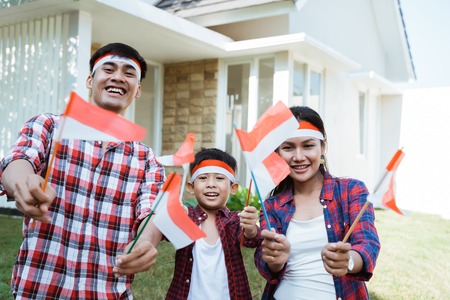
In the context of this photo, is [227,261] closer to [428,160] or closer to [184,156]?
[184,156]

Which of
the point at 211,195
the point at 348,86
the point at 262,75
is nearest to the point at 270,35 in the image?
the point at 262,75

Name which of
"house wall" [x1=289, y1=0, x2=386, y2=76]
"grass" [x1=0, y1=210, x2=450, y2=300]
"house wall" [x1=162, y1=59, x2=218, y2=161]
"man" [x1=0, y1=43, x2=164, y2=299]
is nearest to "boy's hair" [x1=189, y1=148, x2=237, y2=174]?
"man" [x1=0, y1=43, x2=164, y2=299]

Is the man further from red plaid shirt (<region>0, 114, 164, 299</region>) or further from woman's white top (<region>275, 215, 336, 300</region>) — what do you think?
woman's white top (<region>275, 215, 336, 300</region>)

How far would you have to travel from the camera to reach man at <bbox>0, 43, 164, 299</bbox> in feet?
5.37

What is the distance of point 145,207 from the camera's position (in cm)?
171

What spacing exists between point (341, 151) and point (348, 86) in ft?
5.35

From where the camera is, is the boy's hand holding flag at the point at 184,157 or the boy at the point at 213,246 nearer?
the boy's hand holding flag at the point at 184,157

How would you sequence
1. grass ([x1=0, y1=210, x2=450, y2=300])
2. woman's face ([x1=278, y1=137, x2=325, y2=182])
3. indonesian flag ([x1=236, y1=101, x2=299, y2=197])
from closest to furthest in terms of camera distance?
indonesian flag ([x1=236, y1=101, x2=299, y2=197]), woman's face ([x1=278, y1=137, x2=325, y2=182]), grass ([x1=0, y1=210, x2=450, y2=300])

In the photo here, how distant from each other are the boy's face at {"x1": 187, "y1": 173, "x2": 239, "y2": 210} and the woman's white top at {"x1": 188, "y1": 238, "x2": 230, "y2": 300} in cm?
21

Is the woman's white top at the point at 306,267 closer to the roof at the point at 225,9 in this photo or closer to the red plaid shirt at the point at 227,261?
the red plaid shirt at the point at 227,261

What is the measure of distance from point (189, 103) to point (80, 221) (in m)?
7.79

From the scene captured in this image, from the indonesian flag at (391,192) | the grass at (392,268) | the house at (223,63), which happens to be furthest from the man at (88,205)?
the house at (223,63)

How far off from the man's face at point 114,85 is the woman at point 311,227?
731 millimetres

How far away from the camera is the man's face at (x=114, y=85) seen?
5.98ft
